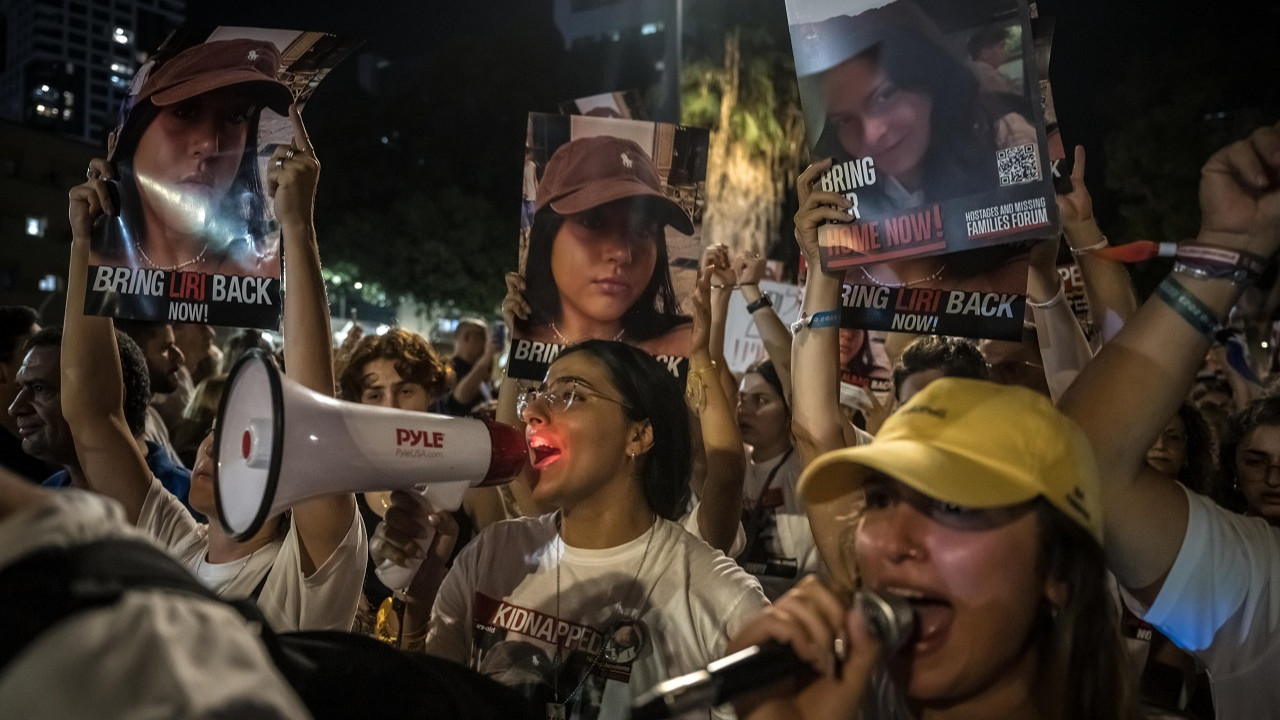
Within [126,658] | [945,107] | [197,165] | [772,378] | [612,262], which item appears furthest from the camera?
[772,378]

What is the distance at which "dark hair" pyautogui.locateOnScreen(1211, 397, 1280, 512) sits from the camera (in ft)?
10.9

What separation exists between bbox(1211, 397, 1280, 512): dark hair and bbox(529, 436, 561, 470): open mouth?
232 centimetres

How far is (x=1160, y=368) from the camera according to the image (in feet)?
6.68

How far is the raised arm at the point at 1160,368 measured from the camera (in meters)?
2.02

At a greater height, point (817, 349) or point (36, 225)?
point (36, 225)

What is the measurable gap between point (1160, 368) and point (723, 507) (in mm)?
1723

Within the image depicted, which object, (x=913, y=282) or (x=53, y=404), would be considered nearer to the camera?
(x=913, y=282)

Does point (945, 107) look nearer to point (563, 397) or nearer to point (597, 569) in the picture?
point (563, 397)

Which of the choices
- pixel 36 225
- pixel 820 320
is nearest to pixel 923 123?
pixel 820 320

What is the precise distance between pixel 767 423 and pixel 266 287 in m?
2.57

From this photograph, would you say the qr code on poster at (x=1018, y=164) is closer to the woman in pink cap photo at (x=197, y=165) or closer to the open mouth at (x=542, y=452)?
the open mouth at (x=542, y=452)

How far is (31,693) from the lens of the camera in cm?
89

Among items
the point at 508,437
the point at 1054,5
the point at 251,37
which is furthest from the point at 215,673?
the point at 1054,5

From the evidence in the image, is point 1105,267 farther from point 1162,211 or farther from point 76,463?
point 1162,211
